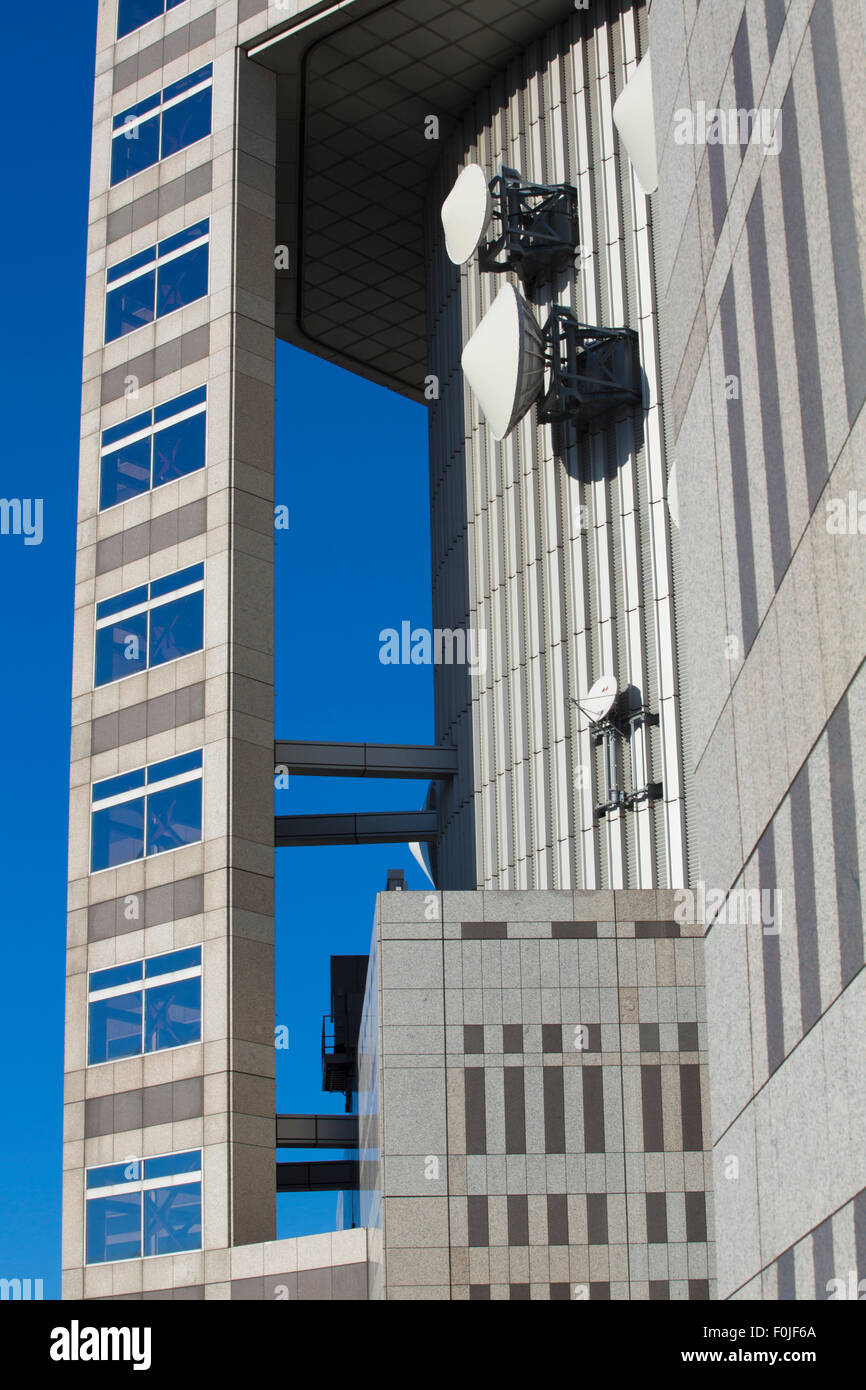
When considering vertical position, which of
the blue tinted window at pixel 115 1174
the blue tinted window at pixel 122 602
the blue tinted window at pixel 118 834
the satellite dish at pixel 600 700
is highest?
the blue tinted window at pixel 122 602

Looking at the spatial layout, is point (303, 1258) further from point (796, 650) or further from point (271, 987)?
point (796, 650)

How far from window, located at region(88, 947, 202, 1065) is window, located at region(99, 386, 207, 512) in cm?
1271

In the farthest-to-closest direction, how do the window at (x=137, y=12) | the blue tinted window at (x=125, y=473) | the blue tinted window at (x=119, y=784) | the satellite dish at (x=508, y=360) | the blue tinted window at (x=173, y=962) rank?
the window at (x=137, y=12) → the blue tinted window at (x=125, y=473) → the blue tinted window at (x=119, y=784) → the blue tinted window at (x=173, y=962) → the satellite dish at (x=508, y=360)

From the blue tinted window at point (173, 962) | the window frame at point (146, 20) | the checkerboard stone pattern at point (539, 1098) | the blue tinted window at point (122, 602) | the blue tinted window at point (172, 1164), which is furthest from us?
the window frame at point (146, 20)

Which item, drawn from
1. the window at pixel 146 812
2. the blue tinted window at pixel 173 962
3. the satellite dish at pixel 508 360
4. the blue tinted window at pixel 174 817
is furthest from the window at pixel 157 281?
the blue tinted window at pixel 173 962

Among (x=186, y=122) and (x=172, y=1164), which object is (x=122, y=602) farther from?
(x=172, y=1164)

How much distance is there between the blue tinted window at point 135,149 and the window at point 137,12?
3.35 metres

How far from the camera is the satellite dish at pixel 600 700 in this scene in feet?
128

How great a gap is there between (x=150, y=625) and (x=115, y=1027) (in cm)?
1016

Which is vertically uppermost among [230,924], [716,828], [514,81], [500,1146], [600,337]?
[514,81]

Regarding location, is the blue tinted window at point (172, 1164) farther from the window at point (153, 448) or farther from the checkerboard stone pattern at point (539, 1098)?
the window at point (153, 448)

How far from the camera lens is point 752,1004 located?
18.6 metres
